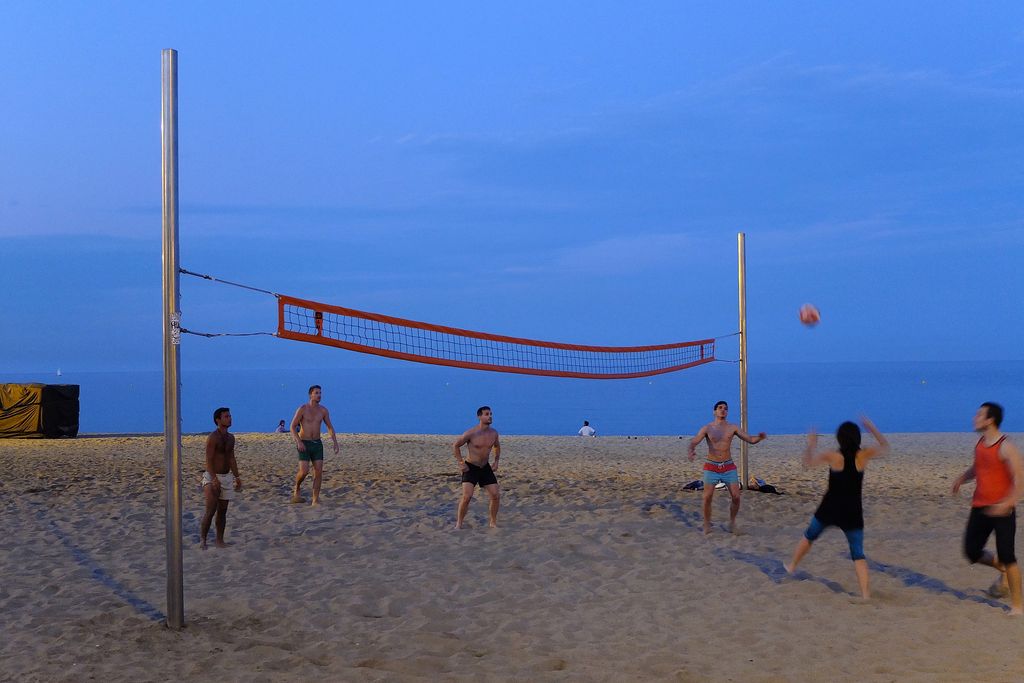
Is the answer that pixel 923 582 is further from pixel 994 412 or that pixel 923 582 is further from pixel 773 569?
pixel 994 412

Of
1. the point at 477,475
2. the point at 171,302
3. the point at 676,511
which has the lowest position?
the point at 676,511

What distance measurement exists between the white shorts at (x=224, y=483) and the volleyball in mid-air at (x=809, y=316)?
585 centimetres

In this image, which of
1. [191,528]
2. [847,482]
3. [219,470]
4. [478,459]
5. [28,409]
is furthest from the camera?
[28,409]

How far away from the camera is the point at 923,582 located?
6.73 m

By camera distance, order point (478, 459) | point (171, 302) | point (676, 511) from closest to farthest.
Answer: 1. point (171, 302)
2. point (478, 459)
3. point (676, 511)

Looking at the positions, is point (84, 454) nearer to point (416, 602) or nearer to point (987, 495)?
point (416, 602)

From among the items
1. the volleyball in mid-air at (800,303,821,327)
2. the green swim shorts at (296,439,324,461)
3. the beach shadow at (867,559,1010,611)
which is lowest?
the beach shadow at (867,559,1010,611)

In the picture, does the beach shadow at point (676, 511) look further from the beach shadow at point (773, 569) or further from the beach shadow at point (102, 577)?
the beach shadow at point (102, 577)

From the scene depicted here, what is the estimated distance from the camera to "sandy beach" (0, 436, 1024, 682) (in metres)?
4.88

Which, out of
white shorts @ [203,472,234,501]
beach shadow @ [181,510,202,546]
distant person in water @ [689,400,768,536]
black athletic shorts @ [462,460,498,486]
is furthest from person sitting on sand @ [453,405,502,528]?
beach shadow @ [181,510,202,546]

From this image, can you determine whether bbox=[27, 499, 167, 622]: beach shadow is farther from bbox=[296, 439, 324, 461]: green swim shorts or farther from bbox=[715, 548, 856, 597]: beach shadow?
bbox=[715, 548, 856, 597]: beach shadow

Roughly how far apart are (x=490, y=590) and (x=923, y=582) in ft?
10.8

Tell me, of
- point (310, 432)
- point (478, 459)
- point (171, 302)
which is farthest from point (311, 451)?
→ point (171, 302)

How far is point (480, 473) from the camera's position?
8.59 meters
